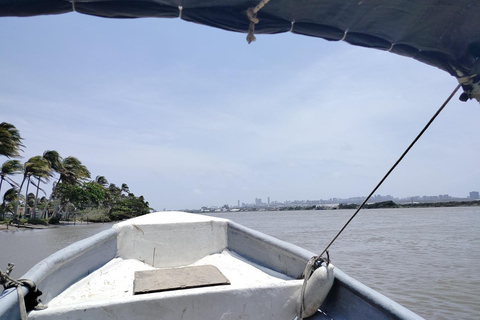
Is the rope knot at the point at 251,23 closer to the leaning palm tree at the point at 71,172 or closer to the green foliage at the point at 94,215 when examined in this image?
the leaning palm tree at the point at 71,172

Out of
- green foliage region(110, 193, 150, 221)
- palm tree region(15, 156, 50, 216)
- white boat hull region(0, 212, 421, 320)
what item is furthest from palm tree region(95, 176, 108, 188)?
white boat hull region(0, 212, 421, 320)

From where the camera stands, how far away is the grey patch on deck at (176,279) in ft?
8.37

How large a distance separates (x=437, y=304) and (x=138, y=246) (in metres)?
5.73

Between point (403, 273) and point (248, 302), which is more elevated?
point (248, 302)

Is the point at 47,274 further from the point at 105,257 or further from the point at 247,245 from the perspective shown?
the point at 247,245

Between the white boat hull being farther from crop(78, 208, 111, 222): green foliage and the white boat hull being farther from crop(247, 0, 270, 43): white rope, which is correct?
crop(78, 208, 111, 222): green foliage

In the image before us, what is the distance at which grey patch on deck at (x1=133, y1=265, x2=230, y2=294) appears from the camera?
2.55 meters

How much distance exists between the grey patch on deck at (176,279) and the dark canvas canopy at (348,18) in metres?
2.04

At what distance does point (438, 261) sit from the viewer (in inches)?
408

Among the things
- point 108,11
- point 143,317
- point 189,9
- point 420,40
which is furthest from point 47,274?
point 420,40

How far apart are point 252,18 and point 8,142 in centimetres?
3137

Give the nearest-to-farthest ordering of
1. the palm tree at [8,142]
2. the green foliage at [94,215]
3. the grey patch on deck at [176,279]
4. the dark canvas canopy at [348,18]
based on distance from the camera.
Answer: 1. the dark canvas canopy at [348,18]
2. the grey patch on deck at [176,279]
3. the palm tree at [8,142]
4. the green foliage at [94,215]

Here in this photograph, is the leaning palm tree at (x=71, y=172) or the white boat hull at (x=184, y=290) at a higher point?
the leaning palm tree at (x=71, y=172)

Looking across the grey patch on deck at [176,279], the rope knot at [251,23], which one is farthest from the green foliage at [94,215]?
the rope knot at [251,23]
